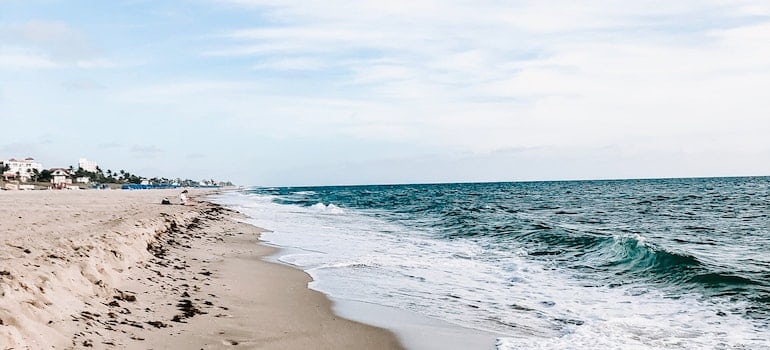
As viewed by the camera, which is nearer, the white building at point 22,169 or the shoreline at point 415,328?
the shoreline at point 415,328

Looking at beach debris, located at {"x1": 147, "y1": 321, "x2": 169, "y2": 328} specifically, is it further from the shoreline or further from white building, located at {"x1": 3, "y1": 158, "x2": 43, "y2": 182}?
white building, located at {"x1": 3, "y1": 158, "x2": 43, "y2": 182}

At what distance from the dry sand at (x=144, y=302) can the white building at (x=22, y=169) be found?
353ft

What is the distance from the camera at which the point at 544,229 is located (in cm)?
2208

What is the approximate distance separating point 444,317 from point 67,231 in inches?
370

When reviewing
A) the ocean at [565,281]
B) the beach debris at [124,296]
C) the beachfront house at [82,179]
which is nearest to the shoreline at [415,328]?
the ocean at [565,281]

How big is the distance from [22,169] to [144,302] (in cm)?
14838

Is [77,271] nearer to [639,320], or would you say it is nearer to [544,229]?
[639,320]

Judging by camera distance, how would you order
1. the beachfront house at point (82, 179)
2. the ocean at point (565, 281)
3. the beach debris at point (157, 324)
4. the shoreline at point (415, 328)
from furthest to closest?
1. the beachfront house at point (82, 179)
2. the ocean at point (565, 281)
3. the shoreline at point (415, 328)
4. the beach debris at point (157, 324)

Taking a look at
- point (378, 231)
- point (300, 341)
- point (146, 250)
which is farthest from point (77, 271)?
point (378, 231)

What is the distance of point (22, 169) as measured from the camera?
130 m

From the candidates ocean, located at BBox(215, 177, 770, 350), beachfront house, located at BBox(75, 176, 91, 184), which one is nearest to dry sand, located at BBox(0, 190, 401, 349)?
ocean, located at BBox(215, 177, 770, 350)

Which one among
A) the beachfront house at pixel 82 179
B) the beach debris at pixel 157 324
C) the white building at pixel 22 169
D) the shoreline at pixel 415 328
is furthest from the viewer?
the beachfront house at pixel 82 179

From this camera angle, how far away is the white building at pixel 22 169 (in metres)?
106

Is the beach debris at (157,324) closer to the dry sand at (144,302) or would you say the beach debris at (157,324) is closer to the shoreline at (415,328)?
the dry sand at (144,302)
